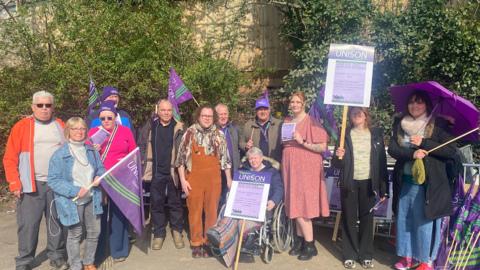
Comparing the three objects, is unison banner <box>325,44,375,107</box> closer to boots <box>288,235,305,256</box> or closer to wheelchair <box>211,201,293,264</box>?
wheelchair <box>211,201,293,264</box>

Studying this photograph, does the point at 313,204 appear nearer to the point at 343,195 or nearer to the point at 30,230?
Result: the point at 343,195

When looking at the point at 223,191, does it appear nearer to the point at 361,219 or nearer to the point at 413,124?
the point at 361,219

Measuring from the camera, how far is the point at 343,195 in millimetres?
4340

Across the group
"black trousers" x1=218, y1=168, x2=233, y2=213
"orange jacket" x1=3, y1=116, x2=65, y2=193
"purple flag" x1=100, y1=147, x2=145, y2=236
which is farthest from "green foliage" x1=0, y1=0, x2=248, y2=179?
"purple flag" x1=100, y1=147, x2=145, y2=236

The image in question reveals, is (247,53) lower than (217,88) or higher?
higher

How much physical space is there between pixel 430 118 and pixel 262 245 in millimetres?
2521

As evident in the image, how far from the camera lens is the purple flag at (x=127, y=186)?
12.9 feet

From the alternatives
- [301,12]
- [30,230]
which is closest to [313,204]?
[30,230]

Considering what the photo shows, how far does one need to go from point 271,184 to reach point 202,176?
885 millimetres

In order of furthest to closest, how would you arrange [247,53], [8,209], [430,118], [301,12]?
[247,53]
[301,12]
[8,209]
[430,118]

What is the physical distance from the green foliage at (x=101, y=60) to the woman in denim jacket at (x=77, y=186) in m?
3.45

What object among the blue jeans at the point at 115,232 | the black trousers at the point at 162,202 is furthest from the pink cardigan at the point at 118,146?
the black trousers at the point at 162,202

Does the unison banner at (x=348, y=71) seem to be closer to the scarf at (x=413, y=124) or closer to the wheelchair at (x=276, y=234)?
the scarf at (x=413, y=124)

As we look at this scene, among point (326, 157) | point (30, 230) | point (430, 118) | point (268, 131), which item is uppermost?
point (430, 118)
